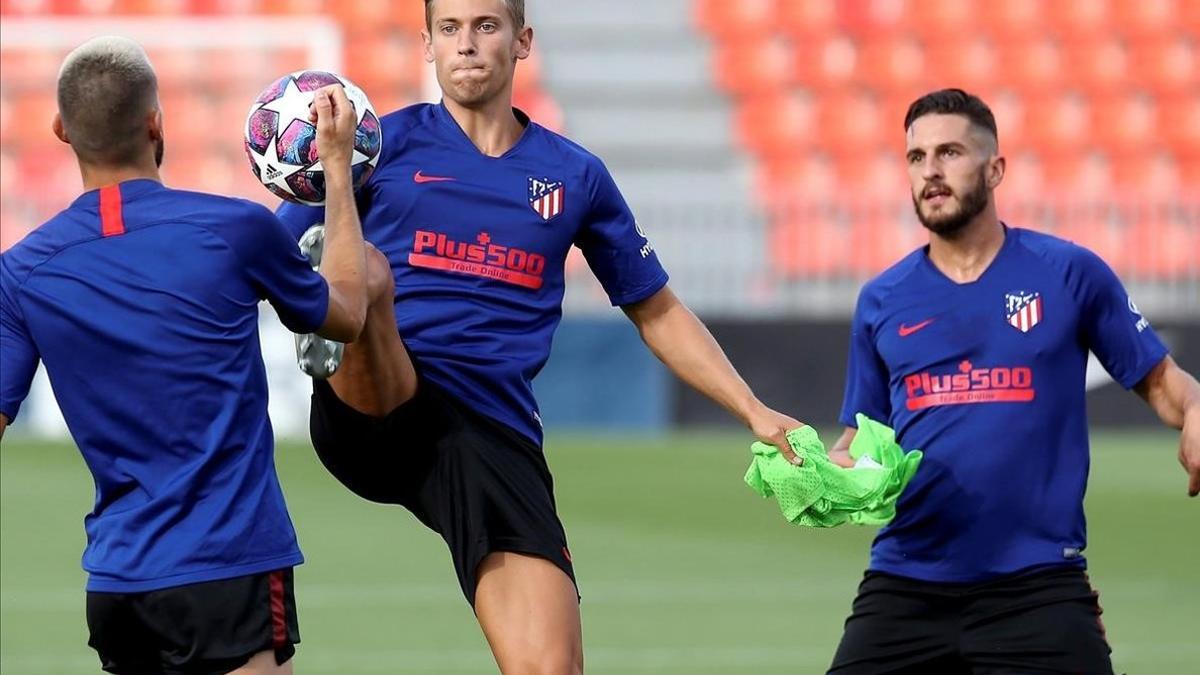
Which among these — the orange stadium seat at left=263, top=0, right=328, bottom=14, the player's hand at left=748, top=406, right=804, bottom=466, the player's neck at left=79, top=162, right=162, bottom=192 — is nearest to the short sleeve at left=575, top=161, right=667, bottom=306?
the player's hand at left=748, top=406, right=804, bottom=466

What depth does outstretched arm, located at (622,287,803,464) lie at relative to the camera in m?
5.44

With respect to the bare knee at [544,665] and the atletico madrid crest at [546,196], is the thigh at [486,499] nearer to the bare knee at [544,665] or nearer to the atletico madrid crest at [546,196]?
the bare knee at [544,665]

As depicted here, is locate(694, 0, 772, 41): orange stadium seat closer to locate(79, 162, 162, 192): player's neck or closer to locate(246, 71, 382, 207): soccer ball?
locate(246, 71, 382, 207): soccer ball

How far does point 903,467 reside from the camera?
5383mm

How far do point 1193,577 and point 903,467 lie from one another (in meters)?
5.42

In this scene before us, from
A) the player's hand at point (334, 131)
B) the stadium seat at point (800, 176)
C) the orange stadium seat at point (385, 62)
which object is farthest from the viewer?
the stadium seat at point (800, 176)

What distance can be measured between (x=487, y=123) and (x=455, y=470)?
0.96 metres

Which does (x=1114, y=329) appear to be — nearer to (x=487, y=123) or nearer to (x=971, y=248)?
(x=971, y=248)

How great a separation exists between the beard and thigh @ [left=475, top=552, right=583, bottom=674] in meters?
1.43

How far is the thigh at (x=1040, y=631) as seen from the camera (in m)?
5.20

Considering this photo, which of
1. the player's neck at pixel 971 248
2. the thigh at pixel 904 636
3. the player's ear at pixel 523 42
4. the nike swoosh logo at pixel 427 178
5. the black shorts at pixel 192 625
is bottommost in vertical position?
the thigh at pixel 904 636

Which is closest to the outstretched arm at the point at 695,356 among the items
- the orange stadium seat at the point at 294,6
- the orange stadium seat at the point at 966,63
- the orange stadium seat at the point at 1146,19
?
the orange stadium seat at the point at 294,6

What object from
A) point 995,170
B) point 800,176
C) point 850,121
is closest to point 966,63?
point 850,121

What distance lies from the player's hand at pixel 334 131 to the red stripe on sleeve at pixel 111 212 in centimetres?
53
